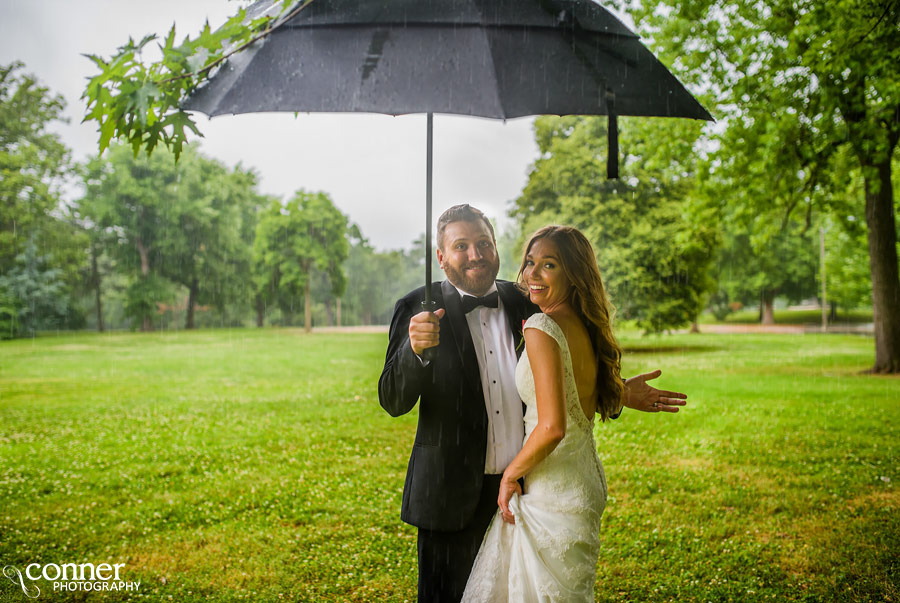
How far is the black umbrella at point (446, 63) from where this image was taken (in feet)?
8.64

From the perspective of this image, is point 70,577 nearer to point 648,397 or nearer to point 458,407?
point 458,407

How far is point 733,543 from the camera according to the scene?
5.96m

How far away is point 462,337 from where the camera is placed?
312 cm

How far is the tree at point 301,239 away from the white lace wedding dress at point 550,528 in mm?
42936

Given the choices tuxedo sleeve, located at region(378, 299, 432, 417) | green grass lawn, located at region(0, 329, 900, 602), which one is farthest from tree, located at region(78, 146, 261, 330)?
tuxedo sleeve, located at region(378, 299, 432, 417)

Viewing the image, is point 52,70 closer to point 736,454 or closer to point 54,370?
point 54,370

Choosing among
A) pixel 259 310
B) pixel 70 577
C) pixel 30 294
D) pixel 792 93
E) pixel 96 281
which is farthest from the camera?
pixel 259 310

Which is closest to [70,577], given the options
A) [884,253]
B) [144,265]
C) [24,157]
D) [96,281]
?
[884,253]

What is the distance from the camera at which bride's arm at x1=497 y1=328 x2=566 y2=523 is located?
2.63 metres

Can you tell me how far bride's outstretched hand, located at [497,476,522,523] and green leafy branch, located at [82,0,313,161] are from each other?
224 cm

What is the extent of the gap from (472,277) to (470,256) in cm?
11

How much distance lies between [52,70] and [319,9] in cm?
3963

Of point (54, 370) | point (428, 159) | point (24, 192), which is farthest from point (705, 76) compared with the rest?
point (24, 192)

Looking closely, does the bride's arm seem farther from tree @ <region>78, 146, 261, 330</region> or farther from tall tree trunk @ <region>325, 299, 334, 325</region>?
tall tree trunk @ <region>325, 299, 334, 325</region>
